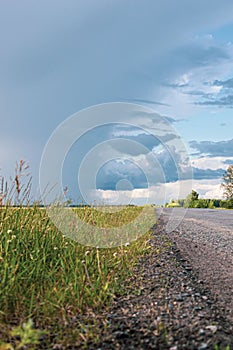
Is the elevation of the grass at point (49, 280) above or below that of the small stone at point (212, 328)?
above

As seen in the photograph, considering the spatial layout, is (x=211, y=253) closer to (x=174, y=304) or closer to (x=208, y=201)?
(x=174, y=304)

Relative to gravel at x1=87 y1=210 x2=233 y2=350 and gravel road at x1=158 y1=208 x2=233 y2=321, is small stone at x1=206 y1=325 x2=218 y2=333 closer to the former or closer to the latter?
gravel at x1=87 y1=210 x2=233 y2=350

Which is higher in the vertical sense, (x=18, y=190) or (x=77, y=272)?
(x=18, y=190)

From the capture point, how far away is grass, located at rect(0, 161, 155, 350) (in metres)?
3.40

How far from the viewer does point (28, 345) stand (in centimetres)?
313

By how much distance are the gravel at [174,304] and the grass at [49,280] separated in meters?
0.18

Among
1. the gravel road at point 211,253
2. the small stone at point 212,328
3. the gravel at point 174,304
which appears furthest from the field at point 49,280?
→ the small stone at point 212,328

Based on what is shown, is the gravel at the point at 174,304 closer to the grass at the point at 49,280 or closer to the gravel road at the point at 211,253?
the gravel road at the point at 211,253

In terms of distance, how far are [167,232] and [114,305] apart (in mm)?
4148

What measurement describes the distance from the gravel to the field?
0.56ft

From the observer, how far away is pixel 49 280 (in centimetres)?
464

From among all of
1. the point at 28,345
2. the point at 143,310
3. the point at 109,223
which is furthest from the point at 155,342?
the point at 109,223

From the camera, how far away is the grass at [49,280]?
3.40 meters

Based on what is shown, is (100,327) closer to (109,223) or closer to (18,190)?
(18,190)
